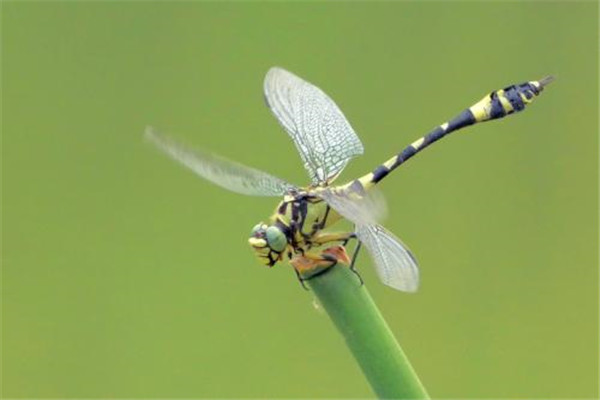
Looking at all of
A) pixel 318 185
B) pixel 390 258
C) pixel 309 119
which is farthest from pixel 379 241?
pixel 309 119

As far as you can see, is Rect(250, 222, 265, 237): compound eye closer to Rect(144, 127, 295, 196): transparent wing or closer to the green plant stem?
Rect(144, 127, 295, 196): transparent wing

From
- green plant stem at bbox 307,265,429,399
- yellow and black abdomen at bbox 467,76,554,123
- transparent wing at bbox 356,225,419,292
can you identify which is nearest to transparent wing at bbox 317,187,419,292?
transparent wing at bbox 356,225,419,292

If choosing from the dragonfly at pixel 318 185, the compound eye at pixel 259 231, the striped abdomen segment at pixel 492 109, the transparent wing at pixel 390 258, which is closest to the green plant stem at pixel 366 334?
the dragonfly at pixel 318 185

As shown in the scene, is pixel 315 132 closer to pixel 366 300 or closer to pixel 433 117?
pixel 366 300

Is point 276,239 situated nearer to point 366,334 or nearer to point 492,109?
point 366,334

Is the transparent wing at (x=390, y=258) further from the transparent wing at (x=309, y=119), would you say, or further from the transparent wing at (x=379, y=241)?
the transparent wing at (x=309, y=119)
